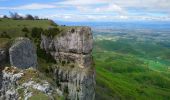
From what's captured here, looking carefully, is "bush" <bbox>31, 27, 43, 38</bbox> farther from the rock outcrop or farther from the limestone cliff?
the rock outcrop

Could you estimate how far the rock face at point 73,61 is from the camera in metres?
90.0

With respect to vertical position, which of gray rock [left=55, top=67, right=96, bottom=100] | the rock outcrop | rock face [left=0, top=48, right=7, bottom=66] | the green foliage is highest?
the rock outcrop

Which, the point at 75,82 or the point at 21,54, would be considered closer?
the point at 21,54

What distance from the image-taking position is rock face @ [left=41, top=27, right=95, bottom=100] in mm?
90000

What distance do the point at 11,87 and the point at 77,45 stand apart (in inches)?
2412

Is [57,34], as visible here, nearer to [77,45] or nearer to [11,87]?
[77,45]

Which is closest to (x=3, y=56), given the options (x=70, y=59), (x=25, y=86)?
(x=70, y=59)

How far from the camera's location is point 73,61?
93188 mm

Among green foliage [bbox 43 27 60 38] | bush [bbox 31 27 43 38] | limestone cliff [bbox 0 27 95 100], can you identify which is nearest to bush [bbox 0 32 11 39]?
bush [bbox 31 27 43 38]

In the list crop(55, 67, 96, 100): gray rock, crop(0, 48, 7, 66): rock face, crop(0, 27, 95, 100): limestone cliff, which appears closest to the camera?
crop(0, 48, 7, 66): rock face

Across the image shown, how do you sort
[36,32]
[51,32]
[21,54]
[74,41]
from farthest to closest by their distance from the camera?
1. [51,32]
2. [36,32]
3. [74,41]
4. [21,54]

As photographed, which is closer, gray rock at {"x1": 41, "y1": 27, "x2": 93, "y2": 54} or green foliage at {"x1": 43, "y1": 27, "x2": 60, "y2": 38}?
gray rock at {"x1": 41, "y1": 27, "x2": 93, "y2": 54}

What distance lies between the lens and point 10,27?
314ft

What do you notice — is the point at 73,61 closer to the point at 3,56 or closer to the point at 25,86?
the point at 3,56
